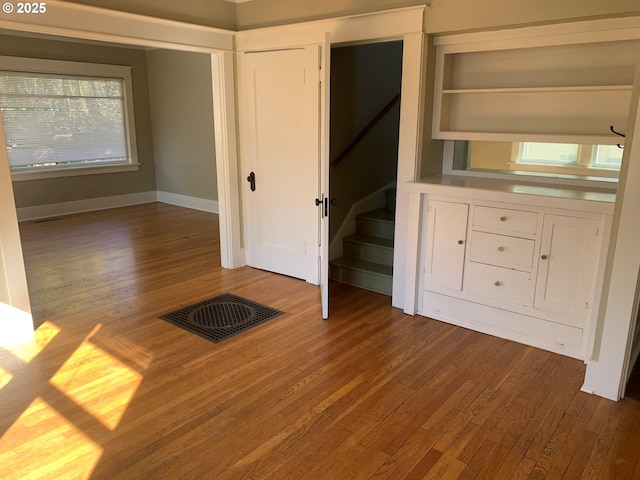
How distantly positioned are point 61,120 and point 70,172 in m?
0.74

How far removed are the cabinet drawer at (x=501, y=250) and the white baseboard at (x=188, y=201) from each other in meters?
4.76

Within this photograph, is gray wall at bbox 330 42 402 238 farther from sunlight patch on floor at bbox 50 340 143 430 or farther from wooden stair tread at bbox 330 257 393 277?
sunlight patch on floor at bbox 50 340 143 430

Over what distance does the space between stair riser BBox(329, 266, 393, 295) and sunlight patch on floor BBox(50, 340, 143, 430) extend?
2.10 metres

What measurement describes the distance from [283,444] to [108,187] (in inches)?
253

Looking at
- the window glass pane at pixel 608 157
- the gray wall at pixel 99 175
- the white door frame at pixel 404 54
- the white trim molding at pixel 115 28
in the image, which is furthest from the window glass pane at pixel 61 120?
the window glass pane at pixel 608 157

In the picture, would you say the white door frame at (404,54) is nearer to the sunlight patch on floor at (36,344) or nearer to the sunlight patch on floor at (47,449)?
the sunlight patch on floor at (47,449)

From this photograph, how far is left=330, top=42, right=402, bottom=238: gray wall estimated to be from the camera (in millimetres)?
4523

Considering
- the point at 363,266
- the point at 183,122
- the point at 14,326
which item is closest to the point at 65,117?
the point at 183,122

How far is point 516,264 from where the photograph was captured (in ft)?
10.6

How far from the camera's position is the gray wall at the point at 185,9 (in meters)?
3.53

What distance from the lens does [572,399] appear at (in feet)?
8.68

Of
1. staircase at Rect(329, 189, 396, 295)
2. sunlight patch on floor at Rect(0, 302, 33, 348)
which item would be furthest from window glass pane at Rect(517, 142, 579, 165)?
sunlight patch on floor at Rect(0, 302, 33, 348)

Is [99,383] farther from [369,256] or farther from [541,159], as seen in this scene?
[541,159]

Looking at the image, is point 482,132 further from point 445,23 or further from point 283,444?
point 283,444
